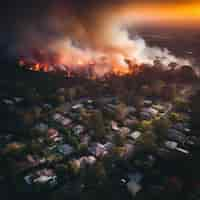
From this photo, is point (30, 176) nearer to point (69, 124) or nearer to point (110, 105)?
point (69, 124)

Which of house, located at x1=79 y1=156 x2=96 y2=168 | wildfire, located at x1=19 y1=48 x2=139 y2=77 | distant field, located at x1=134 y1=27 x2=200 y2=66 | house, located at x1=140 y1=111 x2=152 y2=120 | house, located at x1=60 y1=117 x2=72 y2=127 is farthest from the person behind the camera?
distant field, located at x1=134 y1=27 x2=200 y2=66

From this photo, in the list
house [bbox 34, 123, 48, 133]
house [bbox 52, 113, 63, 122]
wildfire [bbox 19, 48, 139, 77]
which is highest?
wildfire [bbox 19, 48, 139, 77]

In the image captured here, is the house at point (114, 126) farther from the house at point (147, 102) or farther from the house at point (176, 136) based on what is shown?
the house at point (147, 102)

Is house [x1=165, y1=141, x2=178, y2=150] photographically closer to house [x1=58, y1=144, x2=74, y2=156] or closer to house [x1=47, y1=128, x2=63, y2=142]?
house [x1=58, y1=144, x2=74, y2=156]

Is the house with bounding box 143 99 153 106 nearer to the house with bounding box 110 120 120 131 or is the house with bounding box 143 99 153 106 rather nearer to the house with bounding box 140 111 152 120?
the house with bounding box 140 111 152 120

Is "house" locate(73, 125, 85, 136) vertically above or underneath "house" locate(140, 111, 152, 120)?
underneath

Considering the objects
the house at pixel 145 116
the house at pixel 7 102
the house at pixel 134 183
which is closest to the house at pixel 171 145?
the house at pixel 145 116

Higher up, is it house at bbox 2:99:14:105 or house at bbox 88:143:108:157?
house at bbox 2:99:14:105

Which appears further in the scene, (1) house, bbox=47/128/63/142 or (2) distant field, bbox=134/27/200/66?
(2) distant field, bbox=134/27/200/66

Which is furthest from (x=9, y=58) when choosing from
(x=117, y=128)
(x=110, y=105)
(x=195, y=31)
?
(x=195, y=31)

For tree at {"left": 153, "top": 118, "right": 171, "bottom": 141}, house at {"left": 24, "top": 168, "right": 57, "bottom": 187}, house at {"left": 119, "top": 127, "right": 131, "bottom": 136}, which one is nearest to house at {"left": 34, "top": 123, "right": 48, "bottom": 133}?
house at {"left": 24, "top": 168, "right": 57, "bottom": 187}

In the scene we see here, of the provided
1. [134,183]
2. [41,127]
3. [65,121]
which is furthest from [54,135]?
[134,183]

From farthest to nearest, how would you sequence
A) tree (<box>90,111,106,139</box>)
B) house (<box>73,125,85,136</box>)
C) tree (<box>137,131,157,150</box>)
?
house (<box>73,125,85,136</box>) → tree (<box>90,111,106,139</box>) → tree (<box>137,131,157,150</box>)

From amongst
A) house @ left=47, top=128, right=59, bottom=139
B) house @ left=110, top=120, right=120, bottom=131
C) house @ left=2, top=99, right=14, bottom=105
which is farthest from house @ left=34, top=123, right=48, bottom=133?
house @ left=110, top=120, right=120, bottom=131
